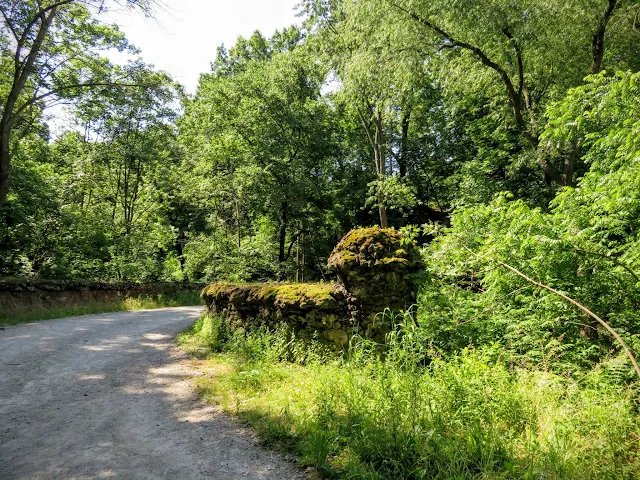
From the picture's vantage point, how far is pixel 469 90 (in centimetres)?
1257

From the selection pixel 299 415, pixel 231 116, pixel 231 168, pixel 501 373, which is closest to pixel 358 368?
pixel 299 415

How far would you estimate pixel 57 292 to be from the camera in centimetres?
1229

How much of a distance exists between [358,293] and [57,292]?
38.5 feet

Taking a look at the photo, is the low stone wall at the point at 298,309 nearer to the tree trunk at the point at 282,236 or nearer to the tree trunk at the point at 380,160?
the tree trunk at the point at 282,236

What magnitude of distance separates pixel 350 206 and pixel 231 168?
24.9ft

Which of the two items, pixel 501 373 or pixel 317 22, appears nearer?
pixel 501 373

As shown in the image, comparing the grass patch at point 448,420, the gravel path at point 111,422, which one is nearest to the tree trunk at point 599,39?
the grass patch at point 448,420

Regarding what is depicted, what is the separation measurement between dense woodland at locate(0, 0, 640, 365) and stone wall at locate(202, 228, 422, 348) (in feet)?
1.27

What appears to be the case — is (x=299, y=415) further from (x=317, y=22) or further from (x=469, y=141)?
(x=469, y=141)

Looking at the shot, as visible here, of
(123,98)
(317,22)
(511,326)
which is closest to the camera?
(511,326)

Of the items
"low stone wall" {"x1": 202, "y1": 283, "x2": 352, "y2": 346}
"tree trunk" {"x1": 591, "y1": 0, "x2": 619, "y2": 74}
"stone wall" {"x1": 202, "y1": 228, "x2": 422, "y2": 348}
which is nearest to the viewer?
"stone wall" {"x1": 202, "y1": 228, "x2": 422, "y2": 348}

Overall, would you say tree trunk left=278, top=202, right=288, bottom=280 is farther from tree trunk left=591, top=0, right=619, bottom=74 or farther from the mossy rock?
tree trunk left=591, top=0, right=619, bottom=74

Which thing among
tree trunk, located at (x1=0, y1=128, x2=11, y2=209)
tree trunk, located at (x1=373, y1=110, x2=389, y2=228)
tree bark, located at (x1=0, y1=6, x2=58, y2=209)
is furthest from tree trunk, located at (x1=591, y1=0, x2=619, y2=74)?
→ tree trunk, located at (x1=0, y1=128, x2=11, y2=209)

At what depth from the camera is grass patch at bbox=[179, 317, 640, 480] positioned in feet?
8.83
